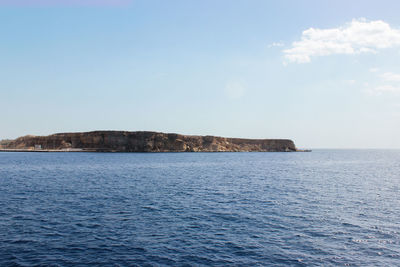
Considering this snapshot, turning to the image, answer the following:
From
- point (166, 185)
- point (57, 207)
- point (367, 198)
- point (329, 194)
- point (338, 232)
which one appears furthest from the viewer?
point (166, 185)

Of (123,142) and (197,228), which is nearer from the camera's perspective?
(197,228)

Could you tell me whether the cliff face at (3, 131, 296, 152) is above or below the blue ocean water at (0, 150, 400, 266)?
above

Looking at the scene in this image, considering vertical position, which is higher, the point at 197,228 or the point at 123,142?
the point at 123,142

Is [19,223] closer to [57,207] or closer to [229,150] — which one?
[57,207]

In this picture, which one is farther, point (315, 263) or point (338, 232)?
point (338, 232)

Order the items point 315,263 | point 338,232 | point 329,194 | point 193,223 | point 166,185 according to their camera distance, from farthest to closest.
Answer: point 166,185 < point 329,194 < point 193,223 < point 338,232 < point 315,263

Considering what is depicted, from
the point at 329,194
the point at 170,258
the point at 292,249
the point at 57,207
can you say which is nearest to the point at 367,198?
the point at 329,194

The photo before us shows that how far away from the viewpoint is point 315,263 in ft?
49.8

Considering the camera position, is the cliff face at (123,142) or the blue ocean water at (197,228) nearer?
the blue ocean water at (197,228)

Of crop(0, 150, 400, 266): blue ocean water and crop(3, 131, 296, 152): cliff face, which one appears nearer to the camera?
crop(0, 150, 400, 266): blue ocean water

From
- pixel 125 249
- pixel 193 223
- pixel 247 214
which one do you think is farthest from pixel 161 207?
pixel 125 249

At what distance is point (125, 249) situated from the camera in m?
16.8

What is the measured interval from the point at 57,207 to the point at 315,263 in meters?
23.0

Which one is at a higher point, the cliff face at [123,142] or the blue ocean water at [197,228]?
the cliff face at [123,142]
